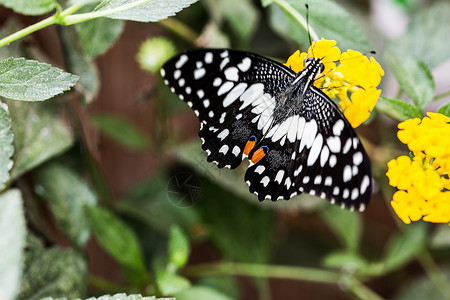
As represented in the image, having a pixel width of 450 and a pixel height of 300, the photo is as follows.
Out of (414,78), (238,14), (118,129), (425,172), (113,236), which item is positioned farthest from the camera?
(118,129)

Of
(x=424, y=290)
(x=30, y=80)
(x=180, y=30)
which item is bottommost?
(x=424, y=290)

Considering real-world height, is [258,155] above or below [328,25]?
below

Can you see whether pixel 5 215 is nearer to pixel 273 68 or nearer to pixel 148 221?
pixel 273 68

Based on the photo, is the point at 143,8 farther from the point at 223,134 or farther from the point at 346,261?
the point at 346,261

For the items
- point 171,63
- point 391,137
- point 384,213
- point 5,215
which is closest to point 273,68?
point 171,63

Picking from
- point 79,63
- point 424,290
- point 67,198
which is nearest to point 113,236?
point 67,198

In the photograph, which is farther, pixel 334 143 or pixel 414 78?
pixel 414 78

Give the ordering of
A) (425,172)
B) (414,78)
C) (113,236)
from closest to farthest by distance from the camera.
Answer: (425,172) → (414,78) → (113,236)
